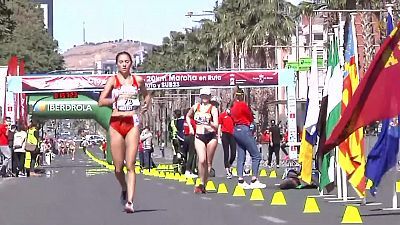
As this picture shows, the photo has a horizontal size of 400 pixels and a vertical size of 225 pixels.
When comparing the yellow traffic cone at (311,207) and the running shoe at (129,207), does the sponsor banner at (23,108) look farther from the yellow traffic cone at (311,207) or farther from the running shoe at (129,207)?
the yellow traffic cone at (311,207)

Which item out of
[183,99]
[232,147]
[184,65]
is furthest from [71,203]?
[183,99]

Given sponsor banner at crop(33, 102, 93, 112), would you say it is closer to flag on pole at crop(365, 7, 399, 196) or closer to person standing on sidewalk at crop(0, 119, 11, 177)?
person standing on sidewalk at crop(0, 119, 11, 177)

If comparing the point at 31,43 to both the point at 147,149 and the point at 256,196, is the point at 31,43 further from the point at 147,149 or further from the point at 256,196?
the point at 256,196

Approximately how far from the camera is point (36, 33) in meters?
108

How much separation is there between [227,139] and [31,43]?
76379 millimetres

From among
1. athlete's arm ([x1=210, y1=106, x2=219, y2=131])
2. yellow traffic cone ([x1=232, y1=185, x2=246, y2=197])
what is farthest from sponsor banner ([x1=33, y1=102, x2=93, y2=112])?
yellow traffic cone ([x1=232, y1=185, x2=246, y2=197])

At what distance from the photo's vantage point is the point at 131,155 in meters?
15.5

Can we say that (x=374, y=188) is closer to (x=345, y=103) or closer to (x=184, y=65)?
(x=345, y=103)

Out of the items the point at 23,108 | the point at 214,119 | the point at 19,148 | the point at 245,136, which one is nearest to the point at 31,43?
the point at 23,108

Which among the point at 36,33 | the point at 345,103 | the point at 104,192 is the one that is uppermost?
the point at 36,33

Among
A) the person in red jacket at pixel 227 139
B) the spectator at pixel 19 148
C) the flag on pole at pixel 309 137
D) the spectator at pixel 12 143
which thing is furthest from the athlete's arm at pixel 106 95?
the spectator at pixel 12 143

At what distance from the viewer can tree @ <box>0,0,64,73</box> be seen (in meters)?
90.3

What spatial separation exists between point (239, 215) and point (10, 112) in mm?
30535

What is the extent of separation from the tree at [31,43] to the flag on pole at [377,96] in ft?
228
